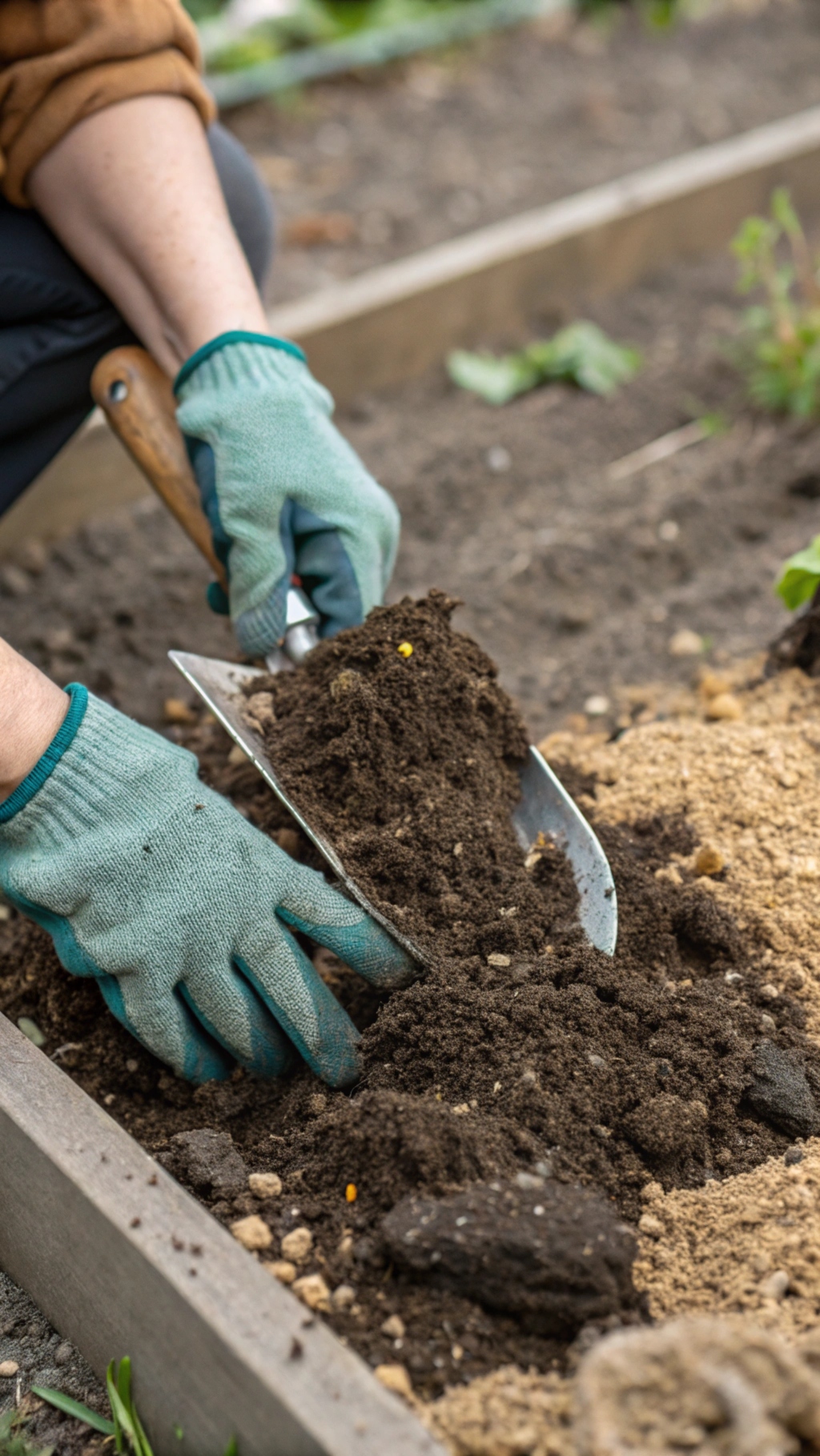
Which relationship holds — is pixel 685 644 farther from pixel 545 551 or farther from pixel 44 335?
pixel 44 335

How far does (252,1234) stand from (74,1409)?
377mm

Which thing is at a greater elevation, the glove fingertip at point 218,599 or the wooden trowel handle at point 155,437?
the wooden trowel handle at point 155,437

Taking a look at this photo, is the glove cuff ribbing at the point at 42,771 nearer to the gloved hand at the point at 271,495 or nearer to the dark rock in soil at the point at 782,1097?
the gloved hand at the point at 271,495

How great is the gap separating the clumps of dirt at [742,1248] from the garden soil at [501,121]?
344 cm

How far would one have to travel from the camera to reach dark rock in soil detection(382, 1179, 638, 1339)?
1.36 meters

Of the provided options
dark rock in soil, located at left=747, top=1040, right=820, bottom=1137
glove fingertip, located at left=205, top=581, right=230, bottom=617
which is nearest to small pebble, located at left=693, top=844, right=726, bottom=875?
dark rock in soil, located at left=747, top=1040, right=820, bottom=1137

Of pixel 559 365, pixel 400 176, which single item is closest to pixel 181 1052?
pixel 559 365

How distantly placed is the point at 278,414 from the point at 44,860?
94 centimetres

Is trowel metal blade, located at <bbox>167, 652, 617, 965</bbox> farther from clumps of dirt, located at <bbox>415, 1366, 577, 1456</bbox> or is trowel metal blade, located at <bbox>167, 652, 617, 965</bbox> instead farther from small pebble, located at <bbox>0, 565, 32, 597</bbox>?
small pebble, located at <bbox>0, 565, 32, 597</bbox>

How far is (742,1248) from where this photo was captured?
146 cm

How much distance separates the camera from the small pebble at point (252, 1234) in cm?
145

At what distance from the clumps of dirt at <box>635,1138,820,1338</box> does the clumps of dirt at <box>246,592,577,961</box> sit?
0.43 meters

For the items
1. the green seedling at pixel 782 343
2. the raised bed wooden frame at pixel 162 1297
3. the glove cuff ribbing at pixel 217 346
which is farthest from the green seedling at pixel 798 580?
the raised bed wooden frame at pixel 162 1297

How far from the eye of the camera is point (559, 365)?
3.87 metres
